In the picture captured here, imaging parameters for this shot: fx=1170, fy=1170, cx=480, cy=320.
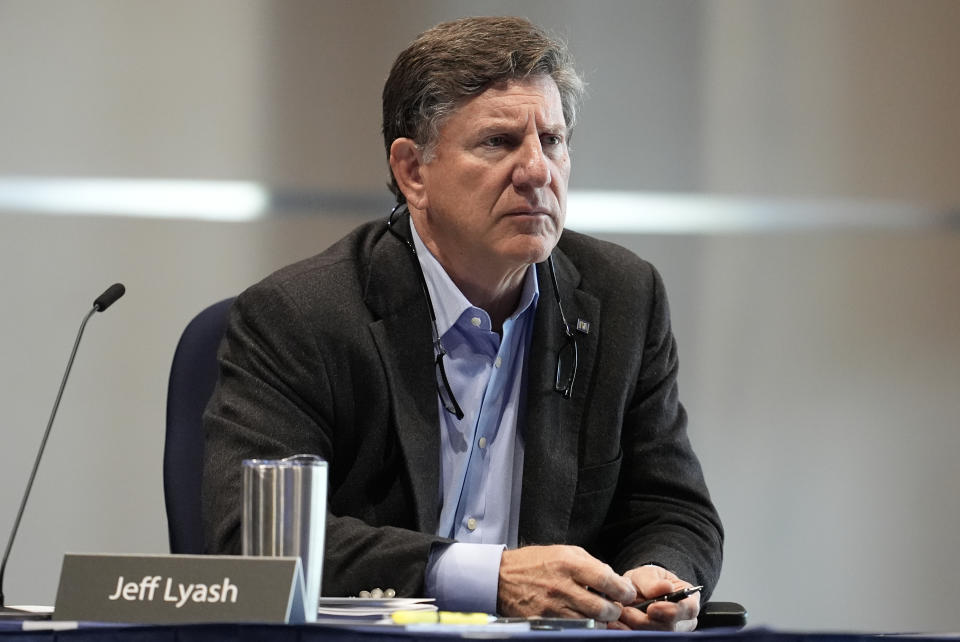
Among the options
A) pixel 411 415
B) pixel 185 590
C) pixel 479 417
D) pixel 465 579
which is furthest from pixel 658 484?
pixel 185 590

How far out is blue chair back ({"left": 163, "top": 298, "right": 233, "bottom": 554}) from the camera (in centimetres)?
212

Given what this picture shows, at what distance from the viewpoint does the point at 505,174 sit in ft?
6.71

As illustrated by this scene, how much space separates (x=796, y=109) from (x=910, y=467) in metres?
1.14

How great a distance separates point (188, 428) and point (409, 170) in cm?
63

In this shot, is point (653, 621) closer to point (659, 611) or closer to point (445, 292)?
point (659, 611)

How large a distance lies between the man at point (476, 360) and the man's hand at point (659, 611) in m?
0.14

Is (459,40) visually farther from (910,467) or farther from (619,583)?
(910,467)

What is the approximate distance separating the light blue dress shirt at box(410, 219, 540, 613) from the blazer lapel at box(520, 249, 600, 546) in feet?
0.13

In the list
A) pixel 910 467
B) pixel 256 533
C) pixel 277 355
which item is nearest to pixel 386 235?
pixel 277 355

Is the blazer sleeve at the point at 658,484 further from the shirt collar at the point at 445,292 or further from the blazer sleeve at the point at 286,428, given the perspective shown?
the blazer sleeve at the point at 286,428

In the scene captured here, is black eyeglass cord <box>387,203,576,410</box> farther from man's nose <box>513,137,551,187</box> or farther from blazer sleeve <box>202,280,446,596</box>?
man's nose <box>513,137,551,187</box>

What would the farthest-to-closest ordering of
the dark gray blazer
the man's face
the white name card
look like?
the man's face → the dark gray blazer → the white name card

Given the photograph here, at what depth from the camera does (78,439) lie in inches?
127

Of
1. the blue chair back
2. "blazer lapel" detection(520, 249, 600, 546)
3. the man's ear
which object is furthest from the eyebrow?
the blue chair back
